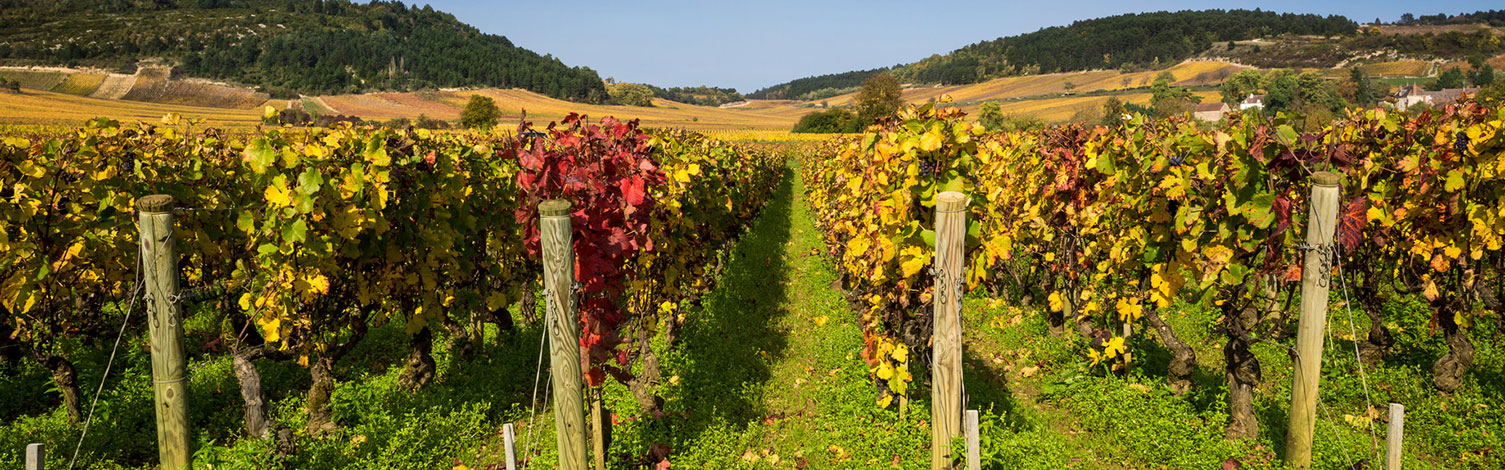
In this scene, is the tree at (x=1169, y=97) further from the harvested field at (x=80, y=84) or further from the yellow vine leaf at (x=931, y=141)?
the harvested field at (x=80, y=84)

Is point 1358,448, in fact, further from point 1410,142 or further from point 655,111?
point 655,111

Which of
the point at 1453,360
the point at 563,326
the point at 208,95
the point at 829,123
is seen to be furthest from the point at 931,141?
the point at 208,95

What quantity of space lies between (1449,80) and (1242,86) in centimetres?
2923

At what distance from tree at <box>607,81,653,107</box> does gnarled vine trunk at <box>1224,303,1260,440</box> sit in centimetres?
12230

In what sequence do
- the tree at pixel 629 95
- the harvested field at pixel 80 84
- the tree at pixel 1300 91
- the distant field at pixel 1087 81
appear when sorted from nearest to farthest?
the tree at pixel 1300 91 → the harvested field at pixel 80 84 → the distant field at pixel 1087 81 → the tree at pixel 629 95

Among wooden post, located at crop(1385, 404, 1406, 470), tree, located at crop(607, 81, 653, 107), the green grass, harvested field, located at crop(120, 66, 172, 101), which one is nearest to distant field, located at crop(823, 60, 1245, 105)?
tree, located at crop(607, 81, 653, 107)

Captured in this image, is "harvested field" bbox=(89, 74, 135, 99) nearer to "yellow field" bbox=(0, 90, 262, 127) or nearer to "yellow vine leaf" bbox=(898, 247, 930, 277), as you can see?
"yellow field" bbox=(0, 90, 262, 127)

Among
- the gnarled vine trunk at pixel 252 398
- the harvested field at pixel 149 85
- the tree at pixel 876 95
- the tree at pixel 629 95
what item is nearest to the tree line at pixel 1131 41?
the tree at pixel 629 95

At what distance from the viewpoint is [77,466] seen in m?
4.37

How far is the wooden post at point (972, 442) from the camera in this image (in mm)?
3049

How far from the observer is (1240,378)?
15.0ft

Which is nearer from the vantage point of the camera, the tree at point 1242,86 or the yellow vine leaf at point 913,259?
the yellow vine leaf at point 913,259

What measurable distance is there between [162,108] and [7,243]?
280 feet

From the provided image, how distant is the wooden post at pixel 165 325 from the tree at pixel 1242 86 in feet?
318
